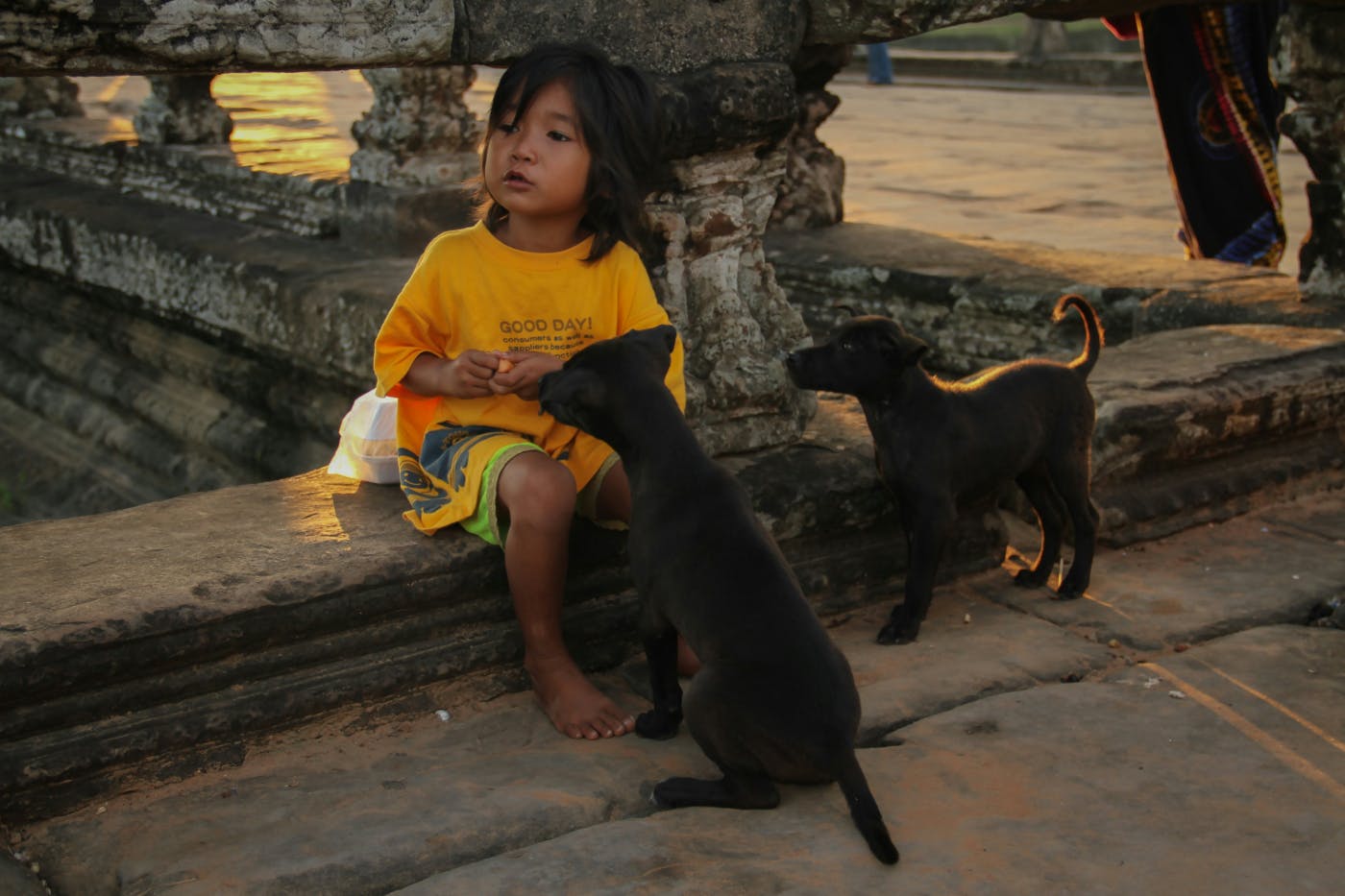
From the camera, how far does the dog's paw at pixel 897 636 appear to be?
3059mm

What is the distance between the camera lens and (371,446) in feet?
10.1

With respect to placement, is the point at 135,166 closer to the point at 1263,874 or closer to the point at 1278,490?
the point at 1278,490

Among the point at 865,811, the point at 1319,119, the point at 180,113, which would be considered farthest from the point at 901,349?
the point at 180,113

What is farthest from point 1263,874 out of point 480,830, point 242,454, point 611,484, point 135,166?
point 135,166

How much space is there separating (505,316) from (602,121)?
1.35 ft

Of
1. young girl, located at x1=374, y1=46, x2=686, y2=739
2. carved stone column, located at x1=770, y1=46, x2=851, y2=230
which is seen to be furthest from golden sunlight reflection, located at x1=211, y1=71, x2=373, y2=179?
young girl, located at x1=374, y1=46, x2=686, y2=739

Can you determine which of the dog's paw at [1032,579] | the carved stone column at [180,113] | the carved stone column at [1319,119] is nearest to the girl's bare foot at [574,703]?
the dog's paw at [1032,579]

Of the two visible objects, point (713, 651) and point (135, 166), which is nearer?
point (713, 651)

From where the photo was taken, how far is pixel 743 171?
3.15m

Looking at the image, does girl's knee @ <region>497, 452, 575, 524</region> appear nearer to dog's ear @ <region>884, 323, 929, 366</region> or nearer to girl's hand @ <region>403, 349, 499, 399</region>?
girl's hand @ <region>403, 349, 499, 399</region>

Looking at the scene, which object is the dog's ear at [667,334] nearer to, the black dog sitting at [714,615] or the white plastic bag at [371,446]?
the black dog sitting at [714,615]

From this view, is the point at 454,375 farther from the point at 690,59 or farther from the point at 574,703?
the point at 690,59

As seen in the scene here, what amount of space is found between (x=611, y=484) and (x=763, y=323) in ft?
2.02

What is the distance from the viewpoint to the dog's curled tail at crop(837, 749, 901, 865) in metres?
2.14
